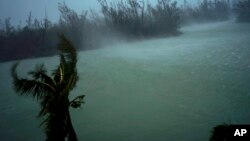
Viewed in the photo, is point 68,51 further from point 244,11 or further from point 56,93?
point 244,11

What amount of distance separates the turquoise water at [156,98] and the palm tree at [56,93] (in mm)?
7561

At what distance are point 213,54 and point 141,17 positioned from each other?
111 feet

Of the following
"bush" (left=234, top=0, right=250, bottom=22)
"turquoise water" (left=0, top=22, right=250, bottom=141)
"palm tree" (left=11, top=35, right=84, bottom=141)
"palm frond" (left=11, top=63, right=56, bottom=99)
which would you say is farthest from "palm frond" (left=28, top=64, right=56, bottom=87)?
"bush" (left=234, top=0, right=250, bottom=22)

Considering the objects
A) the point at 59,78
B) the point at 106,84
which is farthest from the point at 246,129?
the point at 106,84

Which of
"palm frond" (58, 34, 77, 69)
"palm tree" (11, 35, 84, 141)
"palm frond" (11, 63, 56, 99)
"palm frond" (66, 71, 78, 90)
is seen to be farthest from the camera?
"palm frond" (58, 34, 77, 69)

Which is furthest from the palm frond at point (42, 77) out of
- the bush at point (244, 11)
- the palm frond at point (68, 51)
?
the bush at point (244, 11)

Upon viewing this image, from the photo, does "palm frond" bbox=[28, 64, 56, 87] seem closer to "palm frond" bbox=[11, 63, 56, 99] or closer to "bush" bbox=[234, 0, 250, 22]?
"palm frond" bbox=[11, 63, 56, 99]

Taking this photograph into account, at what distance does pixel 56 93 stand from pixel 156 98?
15603 millimetres

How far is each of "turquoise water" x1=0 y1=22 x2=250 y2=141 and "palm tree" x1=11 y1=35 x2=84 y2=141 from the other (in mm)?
7561

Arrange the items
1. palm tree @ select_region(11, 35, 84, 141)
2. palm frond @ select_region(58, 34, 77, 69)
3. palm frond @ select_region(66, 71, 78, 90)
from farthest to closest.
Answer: palm frond @ select_region(58, 34, 77, 69) < palm frond @ select_region(66, 71, 78, 90) < palm tree @ select_region(11, 35, 84, 141)

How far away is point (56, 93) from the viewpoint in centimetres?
1209

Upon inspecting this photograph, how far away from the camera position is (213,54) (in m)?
38.8

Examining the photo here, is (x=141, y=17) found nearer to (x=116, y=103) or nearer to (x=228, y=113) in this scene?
(x=116, y=103)

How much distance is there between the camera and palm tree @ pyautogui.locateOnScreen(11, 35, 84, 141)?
38.2 ft
